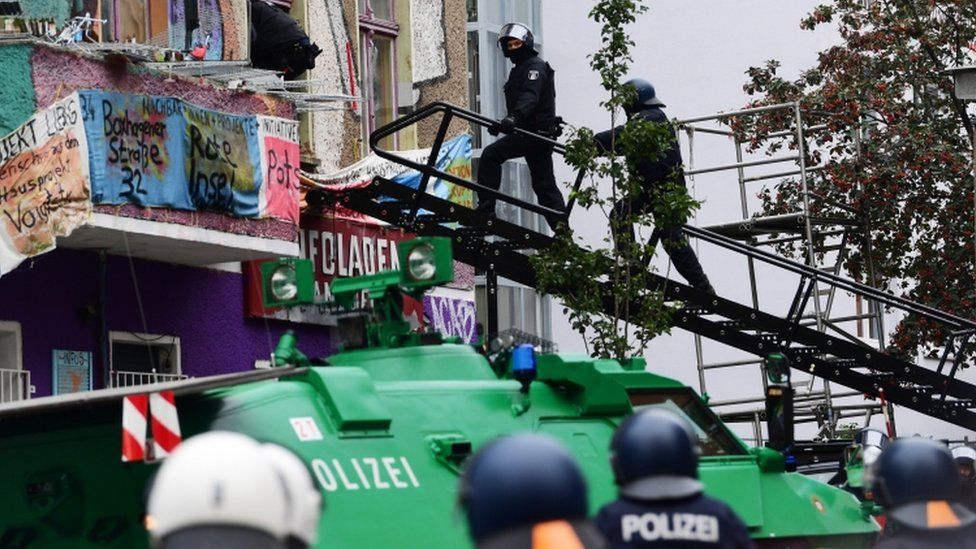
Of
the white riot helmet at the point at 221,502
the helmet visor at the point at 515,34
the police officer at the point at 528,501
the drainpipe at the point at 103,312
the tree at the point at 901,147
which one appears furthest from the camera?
the tree at the point at 901,147

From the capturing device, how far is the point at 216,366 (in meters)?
18.7

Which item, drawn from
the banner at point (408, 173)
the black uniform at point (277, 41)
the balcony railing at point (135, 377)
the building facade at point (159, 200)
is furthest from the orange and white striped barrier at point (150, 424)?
the black uniform at point (277, 41)

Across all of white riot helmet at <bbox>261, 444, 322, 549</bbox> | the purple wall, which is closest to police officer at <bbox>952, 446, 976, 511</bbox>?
the purple wall

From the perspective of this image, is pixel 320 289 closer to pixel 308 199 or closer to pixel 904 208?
pixel 308 199

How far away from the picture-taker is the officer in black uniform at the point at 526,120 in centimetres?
1802

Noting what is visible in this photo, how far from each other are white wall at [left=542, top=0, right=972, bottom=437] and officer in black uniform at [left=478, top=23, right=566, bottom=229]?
17.2 meters

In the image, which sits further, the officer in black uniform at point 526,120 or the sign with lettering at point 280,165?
the officer in black uniform at point 526,120

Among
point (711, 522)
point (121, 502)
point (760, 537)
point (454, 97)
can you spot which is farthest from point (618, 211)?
point (711, 522)

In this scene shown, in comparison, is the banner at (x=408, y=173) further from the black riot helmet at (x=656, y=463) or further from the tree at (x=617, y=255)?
the black riot helmet at (x=656, y=463)

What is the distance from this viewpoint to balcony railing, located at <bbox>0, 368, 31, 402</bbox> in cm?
1648

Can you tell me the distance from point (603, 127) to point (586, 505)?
32.0 metres

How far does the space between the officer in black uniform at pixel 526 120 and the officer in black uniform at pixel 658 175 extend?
0.62 m

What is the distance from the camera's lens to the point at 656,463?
6.39 meters

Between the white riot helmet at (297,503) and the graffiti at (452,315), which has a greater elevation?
the graffiti at (452,315)
